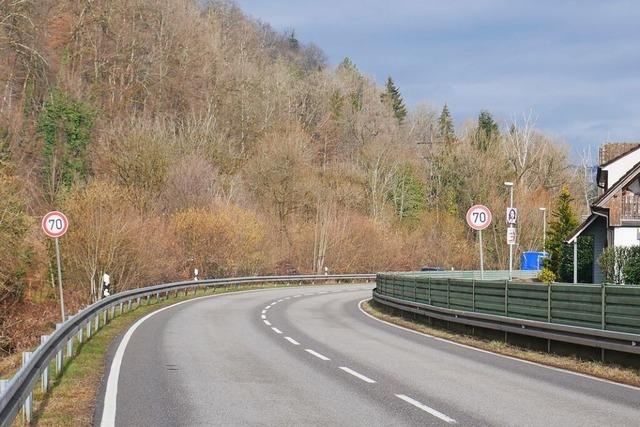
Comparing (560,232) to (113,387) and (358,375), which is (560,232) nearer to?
(358,375)

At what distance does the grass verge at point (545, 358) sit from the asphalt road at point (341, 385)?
48 cm

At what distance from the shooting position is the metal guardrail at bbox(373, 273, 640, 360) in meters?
12.9

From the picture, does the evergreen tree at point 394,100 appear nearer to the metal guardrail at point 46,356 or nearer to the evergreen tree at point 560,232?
the evergreen tree at point 560,232

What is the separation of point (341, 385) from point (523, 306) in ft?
22.0

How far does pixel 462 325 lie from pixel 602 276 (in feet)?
60.8

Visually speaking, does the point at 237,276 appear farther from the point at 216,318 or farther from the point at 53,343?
the point at 53,343

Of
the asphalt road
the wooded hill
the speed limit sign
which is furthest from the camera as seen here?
the wooded hill

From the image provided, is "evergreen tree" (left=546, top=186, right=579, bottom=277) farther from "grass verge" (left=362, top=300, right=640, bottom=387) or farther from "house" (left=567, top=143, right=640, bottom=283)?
"grass verge" (left=362, top=300, right=640, bottom=387)

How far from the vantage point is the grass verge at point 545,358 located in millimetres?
12164

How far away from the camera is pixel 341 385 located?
35.2ft

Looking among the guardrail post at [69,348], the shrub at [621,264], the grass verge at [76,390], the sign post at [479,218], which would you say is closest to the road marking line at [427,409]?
the grass verge at [76,390]

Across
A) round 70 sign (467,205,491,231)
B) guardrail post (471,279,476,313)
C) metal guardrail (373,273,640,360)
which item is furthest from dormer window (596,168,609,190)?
guardrail post (471,279,476,313)

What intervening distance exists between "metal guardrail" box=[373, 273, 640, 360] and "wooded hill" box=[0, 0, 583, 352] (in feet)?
45.2

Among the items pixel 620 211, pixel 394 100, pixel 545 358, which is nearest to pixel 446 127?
pixel 394 100
